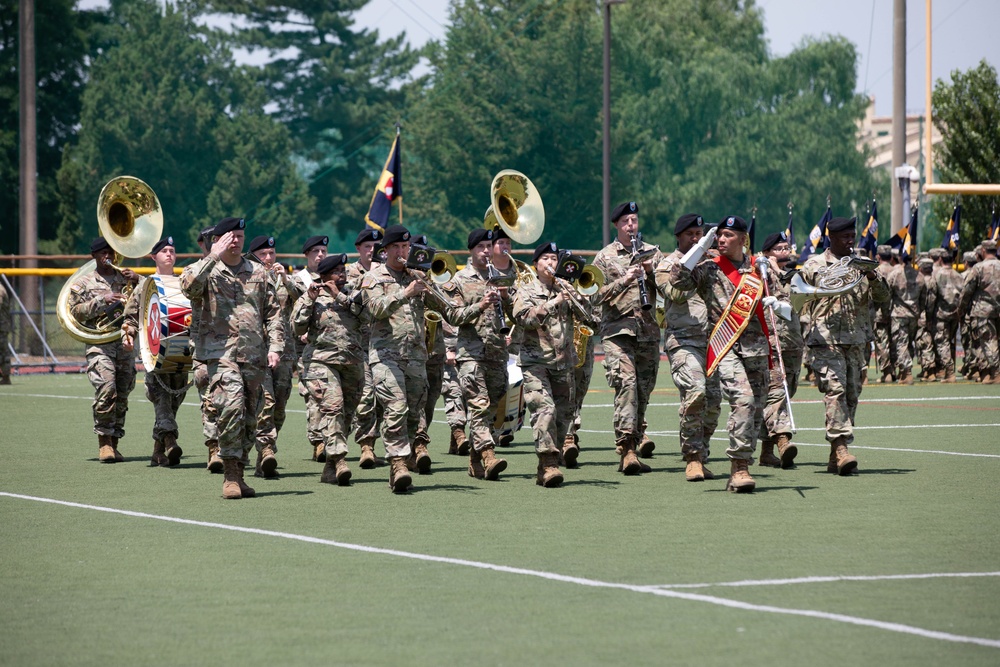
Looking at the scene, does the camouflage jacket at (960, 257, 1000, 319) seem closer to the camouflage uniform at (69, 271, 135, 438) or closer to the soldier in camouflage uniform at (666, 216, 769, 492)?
the soldier in camouflage uniform at (666, 216, 769, 492)

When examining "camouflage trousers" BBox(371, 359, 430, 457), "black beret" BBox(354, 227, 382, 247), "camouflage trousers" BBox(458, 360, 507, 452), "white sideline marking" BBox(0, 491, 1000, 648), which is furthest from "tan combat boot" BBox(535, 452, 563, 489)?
"white sideline marking" BBox(0, 491, 1000, 648)

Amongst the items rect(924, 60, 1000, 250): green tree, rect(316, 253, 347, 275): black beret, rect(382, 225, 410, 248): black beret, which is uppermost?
rect(924, 60, 1000, 250): green tree

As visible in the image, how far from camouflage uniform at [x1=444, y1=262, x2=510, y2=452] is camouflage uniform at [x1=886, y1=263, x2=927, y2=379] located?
13362 mm

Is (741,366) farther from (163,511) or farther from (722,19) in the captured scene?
(722,19)

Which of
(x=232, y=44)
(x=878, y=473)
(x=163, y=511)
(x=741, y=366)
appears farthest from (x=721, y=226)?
(x=232, y=44)

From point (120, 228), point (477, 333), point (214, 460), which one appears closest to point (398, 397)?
point (477, 333)

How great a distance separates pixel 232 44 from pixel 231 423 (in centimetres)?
7287

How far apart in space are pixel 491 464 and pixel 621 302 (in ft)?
6.25

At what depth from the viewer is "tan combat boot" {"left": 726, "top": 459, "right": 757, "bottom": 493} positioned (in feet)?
40.2

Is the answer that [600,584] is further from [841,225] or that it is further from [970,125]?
[970,125]

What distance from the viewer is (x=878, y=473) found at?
1355 cm

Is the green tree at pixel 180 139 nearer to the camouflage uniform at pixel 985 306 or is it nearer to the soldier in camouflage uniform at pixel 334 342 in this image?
the camouflage uniform at pixel 985 306

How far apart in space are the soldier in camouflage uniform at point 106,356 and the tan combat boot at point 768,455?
632 centimetres

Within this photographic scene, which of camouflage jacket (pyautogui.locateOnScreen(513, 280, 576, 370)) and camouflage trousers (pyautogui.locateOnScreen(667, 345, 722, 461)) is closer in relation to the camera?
camouflage trousers (pyautogui.locateOnScreen(667, 345, 722, 461))
